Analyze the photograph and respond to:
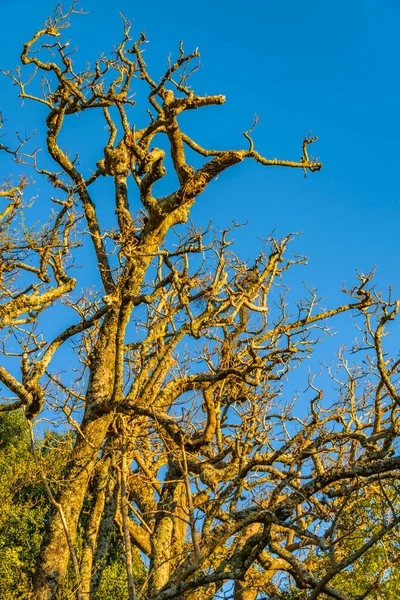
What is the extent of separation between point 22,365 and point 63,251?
2605mm

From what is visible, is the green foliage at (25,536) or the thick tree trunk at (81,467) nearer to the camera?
the thick tree trunk at (81,467)

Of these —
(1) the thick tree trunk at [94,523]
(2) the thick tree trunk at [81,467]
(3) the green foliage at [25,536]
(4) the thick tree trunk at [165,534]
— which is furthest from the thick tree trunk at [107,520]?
(3) the green foliage at [25,536]

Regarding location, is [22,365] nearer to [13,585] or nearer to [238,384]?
[238,384]

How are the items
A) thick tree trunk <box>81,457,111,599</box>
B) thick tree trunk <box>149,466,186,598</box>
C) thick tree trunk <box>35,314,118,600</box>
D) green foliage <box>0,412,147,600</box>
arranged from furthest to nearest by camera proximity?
green foliage <box>0,412,147,600</box> → thick tree trunk <box>149,466,186,598</box> → thick tree trunk <box>81,457,111,599</box> → thick tree trunk <box>35,314,118,600</box>

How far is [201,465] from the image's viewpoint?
1010cm

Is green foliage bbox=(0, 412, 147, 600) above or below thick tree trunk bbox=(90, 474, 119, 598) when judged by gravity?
above

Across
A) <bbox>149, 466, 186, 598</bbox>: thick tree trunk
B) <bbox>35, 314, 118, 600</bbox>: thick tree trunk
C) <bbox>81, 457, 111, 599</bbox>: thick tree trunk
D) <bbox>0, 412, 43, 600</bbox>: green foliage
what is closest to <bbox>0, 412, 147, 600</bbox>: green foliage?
<bbox>0, 412, 43, 600</bbox>: green foliage

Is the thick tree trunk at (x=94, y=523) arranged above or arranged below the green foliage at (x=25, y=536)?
below

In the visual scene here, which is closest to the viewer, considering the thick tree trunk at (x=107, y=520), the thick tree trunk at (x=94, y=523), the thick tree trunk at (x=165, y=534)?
the thick tree trunk at (x=94, y=523)

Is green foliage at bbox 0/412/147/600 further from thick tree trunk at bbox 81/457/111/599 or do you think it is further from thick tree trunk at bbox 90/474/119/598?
thick tree trunk at bbox 81/457/111/599

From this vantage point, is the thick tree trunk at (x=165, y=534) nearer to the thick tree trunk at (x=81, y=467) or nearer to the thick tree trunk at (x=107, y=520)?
the thick tree trunk at (x=107, y=520)

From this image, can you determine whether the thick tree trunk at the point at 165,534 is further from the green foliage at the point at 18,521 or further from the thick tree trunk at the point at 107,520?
the green foliage at the point at 18,521

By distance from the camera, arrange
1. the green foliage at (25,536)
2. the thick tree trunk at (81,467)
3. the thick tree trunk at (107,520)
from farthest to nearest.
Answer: the green foliage at (25,536), the thick tree trunk at (107,520), the thick tree trunk at (81,467)

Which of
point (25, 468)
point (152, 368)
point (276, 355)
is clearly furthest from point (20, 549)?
point (276, 355)
